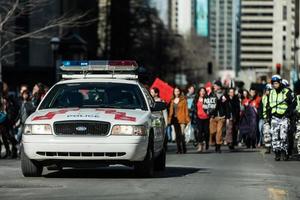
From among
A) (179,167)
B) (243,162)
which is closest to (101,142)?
(179,167)

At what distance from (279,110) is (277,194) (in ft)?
23.8

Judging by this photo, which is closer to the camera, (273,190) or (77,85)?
(273,190)

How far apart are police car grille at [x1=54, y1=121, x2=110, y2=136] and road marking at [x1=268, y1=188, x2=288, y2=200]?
2.61 m

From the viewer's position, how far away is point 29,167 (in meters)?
14.8

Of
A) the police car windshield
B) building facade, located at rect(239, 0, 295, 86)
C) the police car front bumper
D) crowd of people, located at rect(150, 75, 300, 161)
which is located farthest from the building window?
the police car front bumper

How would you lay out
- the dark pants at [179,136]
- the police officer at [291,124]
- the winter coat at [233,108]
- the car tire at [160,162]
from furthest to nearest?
the winter coat at [233,108] → the dark pants at [179,136] → the police officer at [291,124] → the car tire at [160,162]

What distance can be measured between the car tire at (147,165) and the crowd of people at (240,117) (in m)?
5.55

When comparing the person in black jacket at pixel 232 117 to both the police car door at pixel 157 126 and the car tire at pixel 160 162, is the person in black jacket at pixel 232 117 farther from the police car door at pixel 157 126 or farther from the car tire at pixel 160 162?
the police car door at pixel 157 126

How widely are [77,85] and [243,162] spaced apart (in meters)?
5.82

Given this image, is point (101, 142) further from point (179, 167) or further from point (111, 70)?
point (179, 167)

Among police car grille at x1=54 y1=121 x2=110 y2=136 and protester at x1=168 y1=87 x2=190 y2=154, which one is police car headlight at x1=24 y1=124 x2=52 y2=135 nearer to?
police car grille at x1=54 y1=121 x2=110 y2=136

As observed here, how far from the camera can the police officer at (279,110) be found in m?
19.8

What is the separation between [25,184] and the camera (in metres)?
13.8

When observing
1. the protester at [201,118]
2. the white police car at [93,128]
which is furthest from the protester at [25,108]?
the white police car at [93,128]
